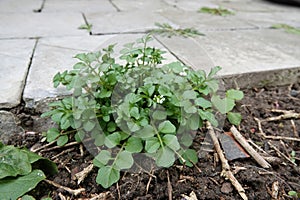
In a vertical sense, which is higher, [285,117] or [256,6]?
[256,6]

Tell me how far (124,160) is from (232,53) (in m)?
0.96

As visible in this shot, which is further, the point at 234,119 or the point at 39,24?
the point at 39,24

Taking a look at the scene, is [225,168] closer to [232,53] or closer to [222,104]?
[222,104]

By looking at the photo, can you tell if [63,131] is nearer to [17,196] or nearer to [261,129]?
[17,196]

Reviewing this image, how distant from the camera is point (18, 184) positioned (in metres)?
0.79

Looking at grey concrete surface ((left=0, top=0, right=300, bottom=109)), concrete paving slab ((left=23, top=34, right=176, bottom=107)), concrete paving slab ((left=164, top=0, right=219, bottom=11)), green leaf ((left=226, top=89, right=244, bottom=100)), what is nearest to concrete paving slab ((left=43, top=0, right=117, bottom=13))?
grey concrete surface ((left=0, top=0, right=300, bottom=109))

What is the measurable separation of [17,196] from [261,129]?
0.86 metres

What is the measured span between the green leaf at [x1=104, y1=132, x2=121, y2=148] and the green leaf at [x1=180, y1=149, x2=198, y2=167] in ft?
0.68

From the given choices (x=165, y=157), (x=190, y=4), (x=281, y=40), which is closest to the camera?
(x=165, y=157)

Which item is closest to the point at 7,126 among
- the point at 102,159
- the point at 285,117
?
the point at 102,159

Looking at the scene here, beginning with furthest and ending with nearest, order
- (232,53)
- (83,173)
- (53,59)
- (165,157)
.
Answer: (232,53), (53,59), (83,173), (165,157)

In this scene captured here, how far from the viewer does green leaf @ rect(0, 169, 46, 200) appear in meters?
0.78

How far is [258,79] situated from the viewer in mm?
1335

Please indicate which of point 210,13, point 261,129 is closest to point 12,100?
point 261,129
